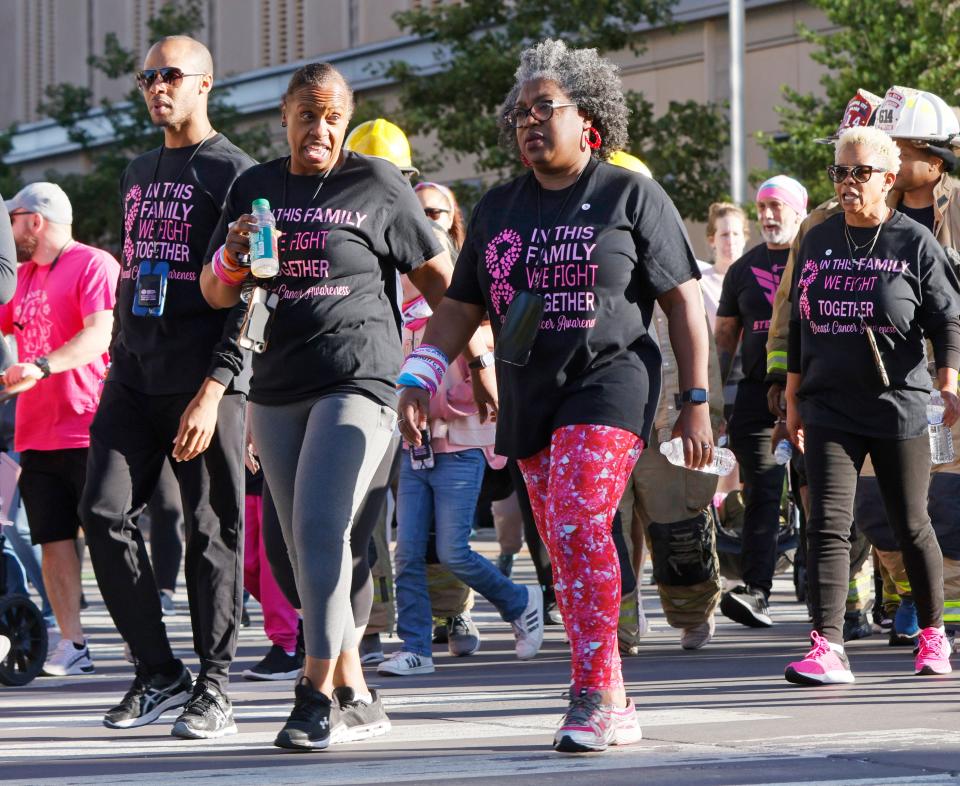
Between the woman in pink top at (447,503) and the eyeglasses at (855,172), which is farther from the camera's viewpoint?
the woman in pink top at (447,503)

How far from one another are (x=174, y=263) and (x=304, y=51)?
97.7 ft

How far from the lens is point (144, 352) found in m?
6.33

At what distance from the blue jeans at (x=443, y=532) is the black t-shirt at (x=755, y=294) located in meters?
2.11

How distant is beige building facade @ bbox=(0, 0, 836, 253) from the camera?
1059 inches

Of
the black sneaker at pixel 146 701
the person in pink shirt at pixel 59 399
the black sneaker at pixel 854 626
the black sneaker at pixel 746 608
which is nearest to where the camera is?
the black sneaker at pixel 146 701

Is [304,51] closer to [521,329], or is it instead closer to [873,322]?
[873,322]

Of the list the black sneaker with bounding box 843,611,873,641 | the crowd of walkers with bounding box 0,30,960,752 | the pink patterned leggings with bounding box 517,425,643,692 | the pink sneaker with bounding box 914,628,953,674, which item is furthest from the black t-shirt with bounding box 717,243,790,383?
the pink patterned leggings with bounding box 517,425,643,692

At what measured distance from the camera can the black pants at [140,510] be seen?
630 centimetres

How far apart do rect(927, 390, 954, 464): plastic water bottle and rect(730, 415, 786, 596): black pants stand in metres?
2.04

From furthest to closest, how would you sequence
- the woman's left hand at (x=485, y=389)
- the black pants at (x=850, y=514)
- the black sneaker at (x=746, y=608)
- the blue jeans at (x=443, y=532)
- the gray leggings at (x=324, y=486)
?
the black sneaker at (x=746, y=608)
the blue jeans at (x=443, y=532)
the black pants at (x=850, y=514)
the woman's left hand at (x=485, y=389)
the gray leggings at (x=324, y=486)

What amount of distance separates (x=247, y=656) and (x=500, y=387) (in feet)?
11.5

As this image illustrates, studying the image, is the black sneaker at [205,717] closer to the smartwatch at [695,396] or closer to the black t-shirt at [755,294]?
the smartwatch at [695,396]

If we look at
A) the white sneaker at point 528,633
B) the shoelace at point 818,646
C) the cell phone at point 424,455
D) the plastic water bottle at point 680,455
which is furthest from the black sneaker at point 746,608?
the plastic water bottle at point 680,455

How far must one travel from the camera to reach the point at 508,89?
22828mm
